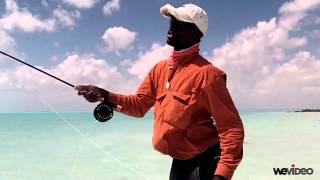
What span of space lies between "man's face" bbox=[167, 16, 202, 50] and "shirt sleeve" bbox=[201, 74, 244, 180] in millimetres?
335

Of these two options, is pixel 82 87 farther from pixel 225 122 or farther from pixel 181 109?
pixel 225 122

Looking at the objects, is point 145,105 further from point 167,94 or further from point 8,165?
point 8,165

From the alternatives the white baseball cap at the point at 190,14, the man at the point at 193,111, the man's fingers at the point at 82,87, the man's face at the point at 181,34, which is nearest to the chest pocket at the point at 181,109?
the man at the point at 193,111

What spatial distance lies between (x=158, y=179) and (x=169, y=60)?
42.0ft

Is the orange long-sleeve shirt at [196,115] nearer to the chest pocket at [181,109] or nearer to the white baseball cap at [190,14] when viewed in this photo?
the chest pocket at [181,109]

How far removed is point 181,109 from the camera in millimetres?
2971

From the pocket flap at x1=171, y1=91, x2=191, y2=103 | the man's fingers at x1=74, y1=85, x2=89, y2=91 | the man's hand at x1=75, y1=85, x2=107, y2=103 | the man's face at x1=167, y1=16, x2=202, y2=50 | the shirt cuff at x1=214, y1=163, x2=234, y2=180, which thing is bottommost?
the shirt cuff at x1=214, y1=163, x2=234, y2=180

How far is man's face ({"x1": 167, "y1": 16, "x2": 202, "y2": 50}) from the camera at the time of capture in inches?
122

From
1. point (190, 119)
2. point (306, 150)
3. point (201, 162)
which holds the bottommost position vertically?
point (306, 150)

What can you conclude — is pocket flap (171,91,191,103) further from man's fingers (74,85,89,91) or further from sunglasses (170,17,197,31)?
man's fingers (74,85,89,91)

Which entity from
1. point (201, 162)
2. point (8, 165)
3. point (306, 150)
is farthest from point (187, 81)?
point (306, 150)

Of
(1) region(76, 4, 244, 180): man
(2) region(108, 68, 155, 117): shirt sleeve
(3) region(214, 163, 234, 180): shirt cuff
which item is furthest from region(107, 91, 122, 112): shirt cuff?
(3) region(214, 163, 234, 180): shirt cuff

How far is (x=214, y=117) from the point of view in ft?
9.50

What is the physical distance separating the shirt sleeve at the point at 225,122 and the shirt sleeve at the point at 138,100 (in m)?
0.59
